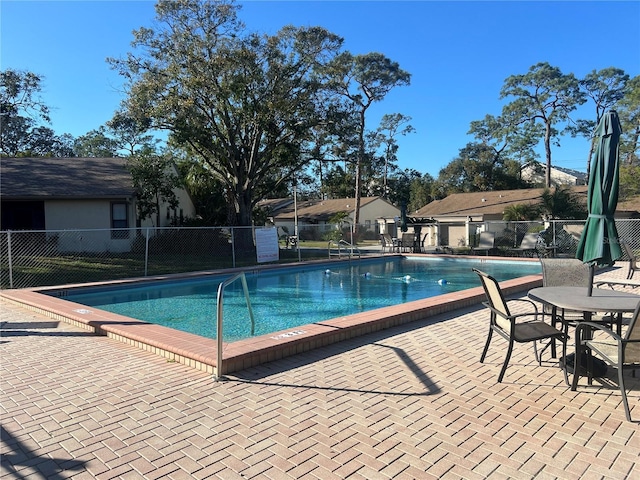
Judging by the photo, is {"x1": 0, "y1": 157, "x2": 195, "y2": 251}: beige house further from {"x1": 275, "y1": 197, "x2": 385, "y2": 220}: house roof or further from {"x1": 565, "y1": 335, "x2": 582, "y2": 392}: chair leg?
{"x1": 275, "y1": 197, "x2": 385, "y2": 220}: house roof

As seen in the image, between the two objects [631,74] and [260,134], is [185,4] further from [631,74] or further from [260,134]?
[631,74]

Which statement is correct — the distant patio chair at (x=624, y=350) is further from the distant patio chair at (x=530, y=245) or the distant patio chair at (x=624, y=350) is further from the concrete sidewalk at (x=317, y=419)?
the distant patio chair at (x=530, y=245)

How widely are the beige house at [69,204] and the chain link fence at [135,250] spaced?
0.79 ft

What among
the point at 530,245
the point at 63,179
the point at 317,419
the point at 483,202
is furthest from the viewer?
the point at 483,202

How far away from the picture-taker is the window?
18062 mm

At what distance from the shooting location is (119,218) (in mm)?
18266

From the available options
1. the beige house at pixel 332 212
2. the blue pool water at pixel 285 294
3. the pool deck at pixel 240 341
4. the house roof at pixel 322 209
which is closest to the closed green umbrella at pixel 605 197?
the pool deck at pixel 240 341

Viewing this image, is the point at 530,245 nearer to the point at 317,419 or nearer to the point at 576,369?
the point at 576,369

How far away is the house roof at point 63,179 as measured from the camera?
55.6ft

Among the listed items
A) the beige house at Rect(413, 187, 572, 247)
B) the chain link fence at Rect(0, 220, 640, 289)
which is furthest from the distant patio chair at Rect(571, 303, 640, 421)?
the beige house at Rect(413, 187, 572, 247)

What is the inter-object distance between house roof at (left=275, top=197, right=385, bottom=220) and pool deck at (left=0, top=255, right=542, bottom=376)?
3475 cm

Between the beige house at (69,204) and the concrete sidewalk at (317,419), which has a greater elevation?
the beige house at (69,204)

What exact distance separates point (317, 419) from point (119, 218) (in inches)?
686

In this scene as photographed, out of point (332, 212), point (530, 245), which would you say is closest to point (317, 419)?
point (530, 245)
